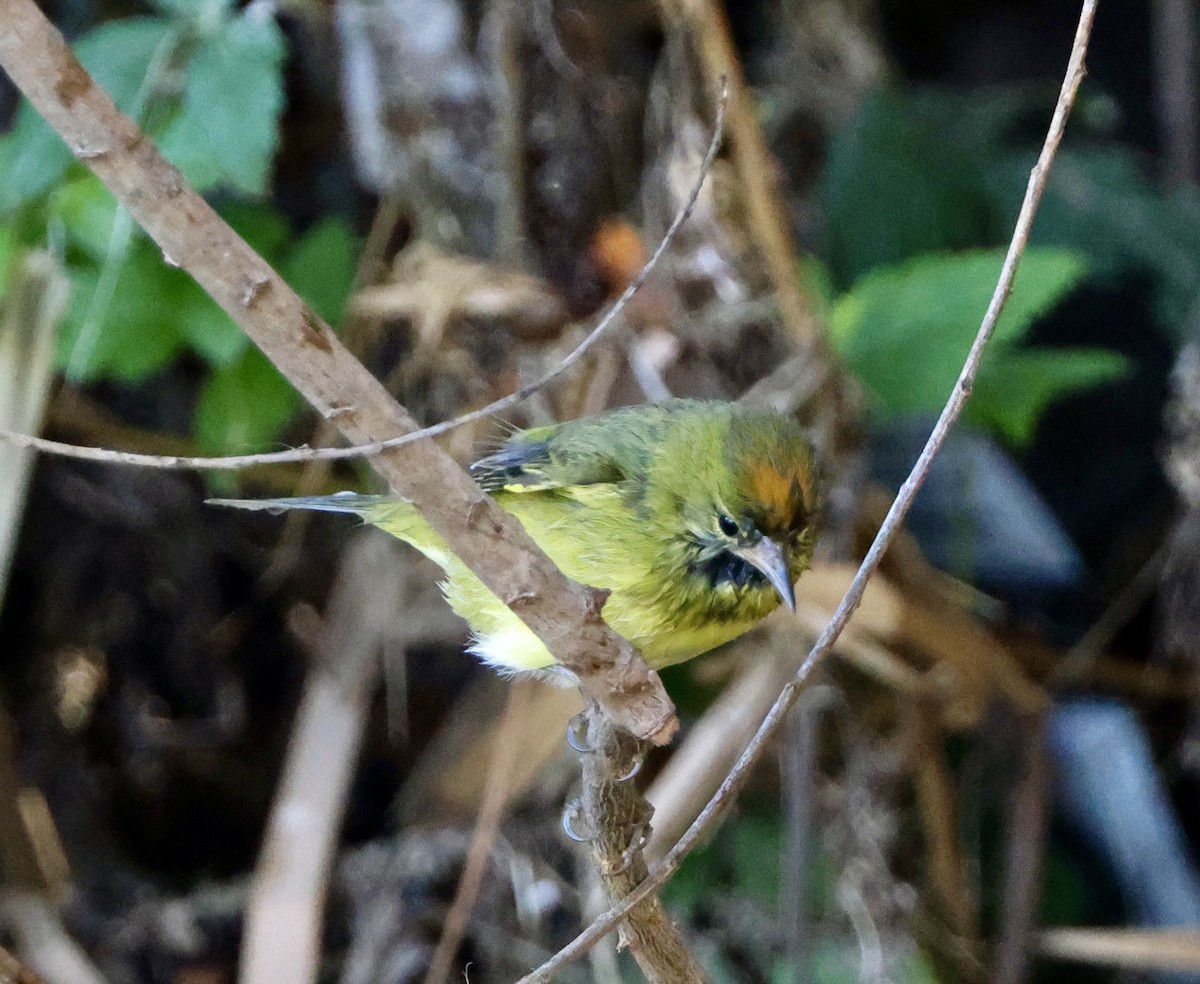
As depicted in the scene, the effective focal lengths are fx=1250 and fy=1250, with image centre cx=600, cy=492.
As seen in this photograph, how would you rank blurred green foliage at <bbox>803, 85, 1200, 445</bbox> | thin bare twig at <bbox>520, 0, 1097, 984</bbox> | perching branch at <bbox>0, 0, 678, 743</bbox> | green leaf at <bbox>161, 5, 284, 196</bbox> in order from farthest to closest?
1. blurred green foliage at <bbox>803, 85, 1200, 445</bbox>
2. green leaf at <bbox>161, 5, 284, 196</bbox>
3. thin bare twig at <bbox>520, 0, 1097, 984</bbox>
4. perching branch at <bbox>0, 0, 678, 743</bbox>

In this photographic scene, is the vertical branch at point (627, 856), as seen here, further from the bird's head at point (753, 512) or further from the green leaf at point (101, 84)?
the green leaf at point (101, 84)

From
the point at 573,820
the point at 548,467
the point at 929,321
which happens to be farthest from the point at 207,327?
the point at 929,321

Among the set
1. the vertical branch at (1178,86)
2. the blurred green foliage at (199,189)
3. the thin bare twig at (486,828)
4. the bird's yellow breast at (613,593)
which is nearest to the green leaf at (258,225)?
the blurred green foliage at (199,189)

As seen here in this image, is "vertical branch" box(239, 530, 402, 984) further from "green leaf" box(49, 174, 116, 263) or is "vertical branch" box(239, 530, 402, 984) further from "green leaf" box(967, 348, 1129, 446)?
"green leaf" box(967, 348, 1129, 446)

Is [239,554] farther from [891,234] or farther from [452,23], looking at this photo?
[891,234]

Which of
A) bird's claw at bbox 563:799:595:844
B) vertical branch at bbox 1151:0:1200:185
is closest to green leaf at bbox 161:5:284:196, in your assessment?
bird's claw at bbox 563:799:595:844

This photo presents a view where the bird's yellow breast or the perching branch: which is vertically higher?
the perching branch
